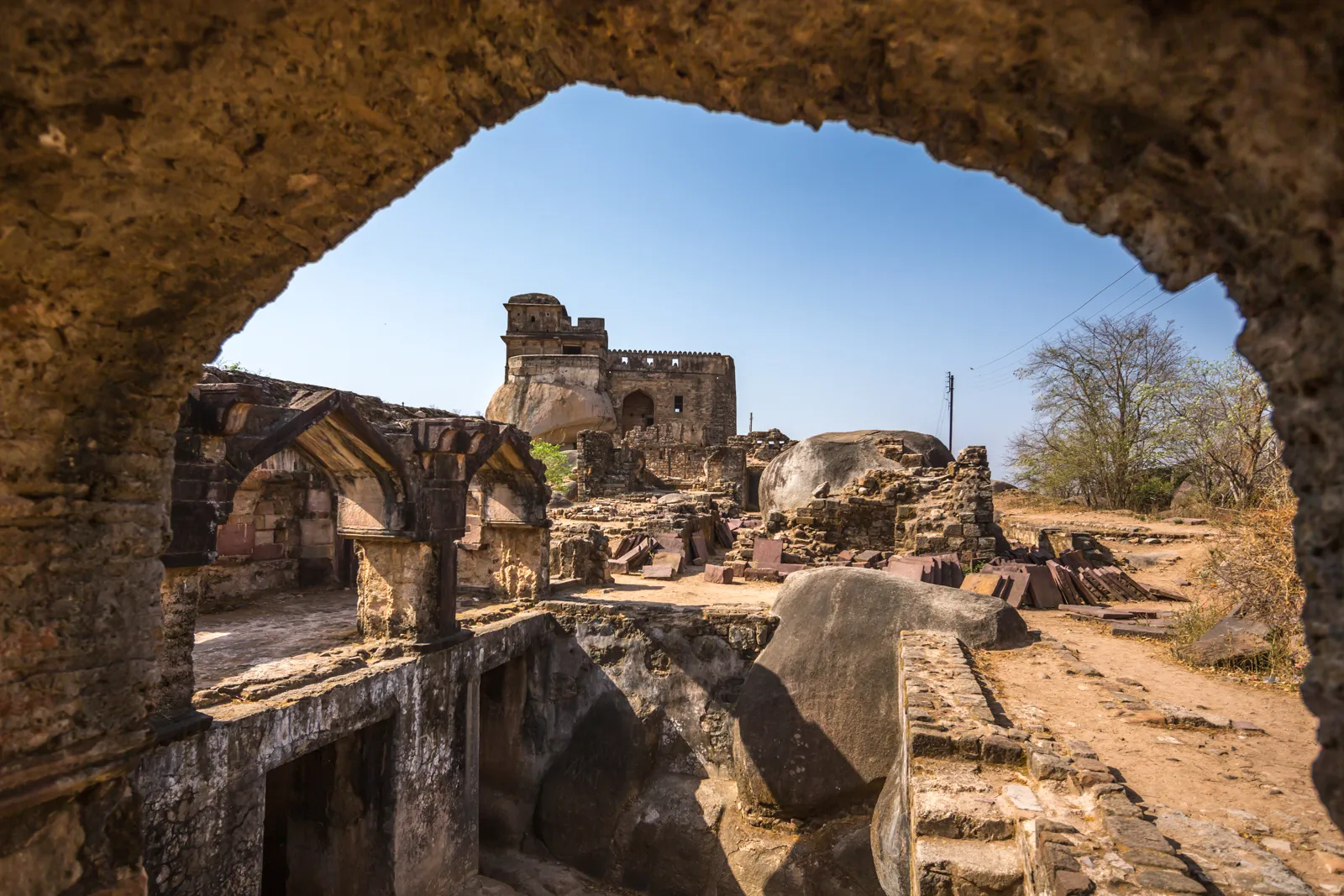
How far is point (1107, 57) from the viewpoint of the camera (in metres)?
1.42

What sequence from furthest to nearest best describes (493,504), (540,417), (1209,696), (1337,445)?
(540,417) → (493,504) → (1209,696) → (1337,445)

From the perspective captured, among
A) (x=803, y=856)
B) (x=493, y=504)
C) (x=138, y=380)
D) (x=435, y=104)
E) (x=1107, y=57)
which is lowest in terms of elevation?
(x=803, y=856)

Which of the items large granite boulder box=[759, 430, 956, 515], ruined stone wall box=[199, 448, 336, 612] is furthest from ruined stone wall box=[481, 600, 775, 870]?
large granite boulder box=[759, 430, 956, 515]

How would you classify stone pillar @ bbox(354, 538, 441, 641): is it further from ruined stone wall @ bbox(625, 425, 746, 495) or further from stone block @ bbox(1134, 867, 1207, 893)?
ruined stone wall @ bbox(625, 425, 746, 495)

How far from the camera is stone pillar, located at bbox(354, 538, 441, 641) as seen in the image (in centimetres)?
690

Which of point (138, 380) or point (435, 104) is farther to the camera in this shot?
point (138, 380)

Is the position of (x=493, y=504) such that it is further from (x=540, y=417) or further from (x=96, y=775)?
(x=540, y=417)

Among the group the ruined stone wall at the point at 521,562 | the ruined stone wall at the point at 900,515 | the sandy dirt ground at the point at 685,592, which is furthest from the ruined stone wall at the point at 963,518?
the ruined stone wall at the point at 521,562

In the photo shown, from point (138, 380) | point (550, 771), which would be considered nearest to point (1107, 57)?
point (138, 380)

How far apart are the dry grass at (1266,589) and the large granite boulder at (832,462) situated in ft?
23.7

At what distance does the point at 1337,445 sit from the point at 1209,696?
19.4ft

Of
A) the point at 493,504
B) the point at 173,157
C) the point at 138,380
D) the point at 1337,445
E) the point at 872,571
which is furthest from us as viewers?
the point at 493,504

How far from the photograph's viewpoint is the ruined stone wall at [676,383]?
3538 centimetres

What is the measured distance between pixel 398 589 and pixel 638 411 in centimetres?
2953
